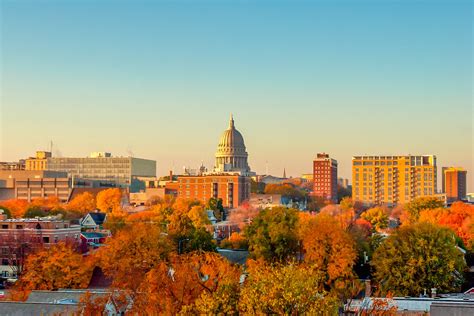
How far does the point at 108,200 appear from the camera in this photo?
546 feet

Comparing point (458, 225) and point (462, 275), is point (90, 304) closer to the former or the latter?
point (462, 275)

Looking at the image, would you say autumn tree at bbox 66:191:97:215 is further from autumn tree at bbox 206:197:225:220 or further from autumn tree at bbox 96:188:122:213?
autumn tree at bbox 206:197:225:220

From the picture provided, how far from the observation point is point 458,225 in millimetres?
100125

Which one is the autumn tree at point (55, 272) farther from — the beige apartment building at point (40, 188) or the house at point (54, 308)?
the beige apartment building at point (40, 188)

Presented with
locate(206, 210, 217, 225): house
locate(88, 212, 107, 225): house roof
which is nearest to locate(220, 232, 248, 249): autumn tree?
locate(88, 212, 107, 225): house roof

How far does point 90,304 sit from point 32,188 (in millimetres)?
156889

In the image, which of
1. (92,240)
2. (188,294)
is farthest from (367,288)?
(92,240)

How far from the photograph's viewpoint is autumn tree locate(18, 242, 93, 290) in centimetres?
6241

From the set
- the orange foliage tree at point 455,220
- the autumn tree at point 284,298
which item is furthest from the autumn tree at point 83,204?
the autumn tree at point 284,298

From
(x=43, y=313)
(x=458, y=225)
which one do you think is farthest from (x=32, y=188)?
(x=43, y=313)

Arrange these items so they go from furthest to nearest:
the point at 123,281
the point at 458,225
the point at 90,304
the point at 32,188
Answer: the point at 32,188 → the point at 458,225 → the point at 123,281 → the point at 90,304

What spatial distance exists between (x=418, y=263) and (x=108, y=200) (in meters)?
114

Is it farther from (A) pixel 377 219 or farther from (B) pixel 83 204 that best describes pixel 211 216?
(A) pixel 377 219

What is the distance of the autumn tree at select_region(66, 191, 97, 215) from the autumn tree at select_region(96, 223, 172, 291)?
74737 mm
